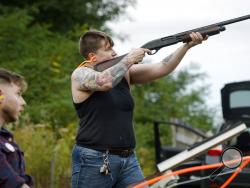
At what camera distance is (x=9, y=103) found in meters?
4.61

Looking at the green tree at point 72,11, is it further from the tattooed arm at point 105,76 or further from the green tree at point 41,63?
the tattooed arm at point 105,76

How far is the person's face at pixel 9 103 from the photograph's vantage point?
4.59 meters

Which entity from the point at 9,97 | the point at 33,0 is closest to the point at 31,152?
the point at 9,97

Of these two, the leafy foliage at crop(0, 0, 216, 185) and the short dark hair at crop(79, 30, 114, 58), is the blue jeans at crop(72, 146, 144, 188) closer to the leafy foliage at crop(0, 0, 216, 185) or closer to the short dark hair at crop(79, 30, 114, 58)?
the short dark hair at crop(79, 30, 114, 58)

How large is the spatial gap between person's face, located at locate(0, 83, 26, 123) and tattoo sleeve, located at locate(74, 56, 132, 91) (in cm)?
89

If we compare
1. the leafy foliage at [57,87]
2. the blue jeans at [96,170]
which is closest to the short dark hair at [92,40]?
the blue jeans at [96,170]

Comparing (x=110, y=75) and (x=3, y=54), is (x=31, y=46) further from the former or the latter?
(x=110, y=75)

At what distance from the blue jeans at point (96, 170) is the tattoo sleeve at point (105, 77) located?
46 centimetres

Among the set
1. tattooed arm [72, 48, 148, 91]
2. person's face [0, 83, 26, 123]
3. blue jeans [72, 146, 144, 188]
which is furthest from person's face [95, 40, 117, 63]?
person's face [0, 83, 26, 123]

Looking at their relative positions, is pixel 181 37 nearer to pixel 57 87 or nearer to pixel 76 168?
pixel 76 168

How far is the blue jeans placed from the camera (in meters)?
5.59

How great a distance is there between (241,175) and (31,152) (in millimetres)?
2416

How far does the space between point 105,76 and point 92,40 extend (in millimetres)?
417

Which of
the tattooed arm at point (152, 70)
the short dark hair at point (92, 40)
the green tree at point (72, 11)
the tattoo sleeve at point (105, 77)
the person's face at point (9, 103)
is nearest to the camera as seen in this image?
the person's face at point (9, 103)
